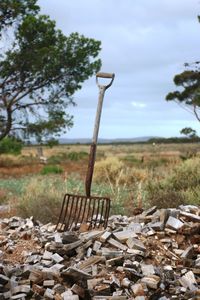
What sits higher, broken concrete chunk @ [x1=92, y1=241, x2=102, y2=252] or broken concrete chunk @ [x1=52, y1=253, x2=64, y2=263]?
broken concrete chunk @ [x1=92, y1=241, x2=102, y2=252]

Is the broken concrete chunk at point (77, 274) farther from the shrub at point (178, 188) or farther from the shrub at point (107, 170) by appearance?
the shrub at point (107, 170)

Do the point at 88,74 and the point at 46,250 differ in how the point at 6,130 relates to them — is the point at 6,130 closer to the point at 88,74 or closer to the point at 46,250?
the point at 88,74

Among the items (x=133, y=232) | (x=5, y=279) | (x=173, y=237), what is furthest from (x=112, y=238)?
(x=5, y=279)

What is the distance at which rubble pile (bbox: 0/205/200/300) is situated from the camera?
5.75 meters

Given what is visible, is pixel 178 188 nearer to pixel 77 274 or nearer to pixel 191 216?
pixel 191 216

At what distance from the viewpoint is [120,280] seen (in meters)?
5.88

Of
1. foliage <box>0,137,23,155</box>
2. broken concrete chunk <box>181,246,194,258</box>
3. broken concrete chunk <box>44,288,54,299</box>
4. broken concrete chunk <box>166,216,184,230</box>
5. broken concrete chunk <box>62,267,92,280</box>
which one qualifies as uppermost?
foliage <box>0,137,23,155</box>

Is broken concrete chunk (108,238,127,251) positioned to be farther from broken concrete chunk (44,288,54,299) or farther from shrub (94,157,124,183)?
shrub (94,157,124,183)

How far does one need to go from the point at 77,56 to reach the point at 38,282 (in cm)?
1662

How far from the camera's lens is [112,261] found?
6.13 metres

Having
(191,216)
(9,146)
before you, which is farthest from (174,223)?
(9,146)

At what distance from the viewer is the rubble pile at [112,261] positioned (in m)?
5.75

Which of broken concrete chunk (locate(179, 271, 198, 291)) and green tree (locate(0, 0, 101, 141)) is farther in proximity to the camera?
green tree (locate(0, 0, 101, 141))

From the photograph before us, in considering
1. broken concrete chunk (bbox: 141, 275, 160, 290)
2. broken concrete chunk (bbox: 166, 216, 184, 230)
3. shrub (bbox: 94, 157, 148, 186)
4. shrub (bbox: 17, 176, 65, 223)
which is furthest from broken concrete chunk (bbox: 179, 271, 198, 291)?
shrub (bbox: 94, 157, 148, 186)
